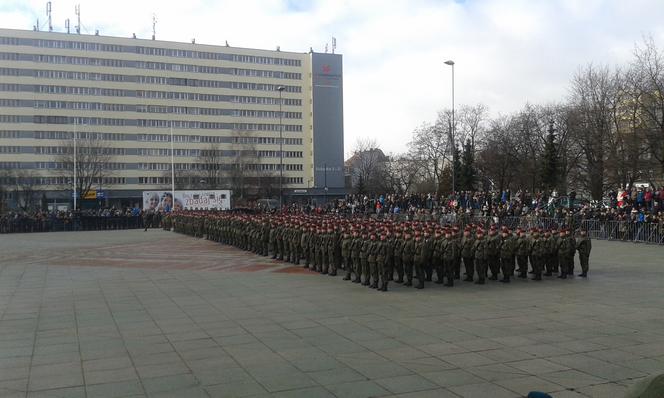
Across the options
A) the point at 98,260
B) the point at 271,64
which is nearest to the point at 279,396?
the point at 98,260

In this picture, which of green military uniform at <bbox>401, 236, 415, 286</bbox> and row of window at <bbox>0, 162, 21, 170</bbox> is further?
row of window at <bbox>0, 162, 21, 170</bbox>

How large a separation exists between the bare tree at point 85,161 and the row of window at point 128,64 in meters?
10.4

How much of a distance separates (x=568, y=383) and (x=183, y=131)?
8720cm

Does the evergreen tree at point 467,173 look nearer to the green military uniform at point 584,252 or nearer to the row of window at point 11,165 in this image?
the green military uniform at point 584,252

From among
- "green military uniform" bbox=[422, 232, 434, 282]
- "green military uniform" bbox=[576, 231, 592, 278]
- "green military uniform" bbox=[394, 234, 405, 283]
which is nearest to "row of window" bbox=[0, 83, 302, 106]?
"green military uniform" bbox=[394, 234, 405, 283]

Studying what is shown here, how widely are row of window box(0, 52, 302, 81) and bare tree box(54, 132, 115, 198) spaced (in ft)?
34.0

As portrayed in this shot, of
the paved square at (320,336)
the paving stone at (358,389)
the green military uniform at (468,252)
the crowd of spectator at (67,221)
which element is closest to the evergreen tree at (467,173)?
the crowd of spectator at (67,221)

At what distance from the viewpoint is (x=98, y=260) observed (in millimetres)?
21984

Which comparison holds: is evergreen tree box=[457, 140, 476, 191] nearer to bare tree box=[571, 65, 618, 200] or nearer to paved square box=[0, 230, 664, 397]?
bare tree box=[571, 65, 618, 200]

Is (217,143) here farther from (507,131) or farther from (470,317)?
(470,317)

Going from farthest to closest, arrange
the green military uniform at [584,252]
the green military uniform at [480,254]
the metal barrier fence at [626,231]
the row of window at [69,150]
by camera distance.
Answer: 1. the row of window at [69,150]
2. the metal barrier fence at [626,231]
3. the green military uniform at [584,252]
4. the green military uniform at [480,254]

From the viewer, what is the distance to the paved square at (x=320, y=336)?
23.1 feet

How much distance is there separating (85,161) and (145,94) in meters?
19.0

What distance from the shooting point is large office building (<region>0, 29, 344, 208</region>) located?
3132 inches
